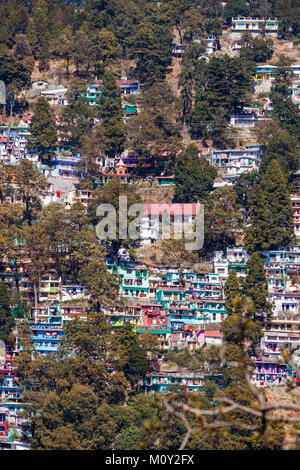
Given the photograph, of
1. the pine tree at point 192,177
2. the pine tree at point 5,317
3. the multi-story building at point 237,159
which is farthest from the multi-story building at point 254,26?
the pine tree at point 5,317

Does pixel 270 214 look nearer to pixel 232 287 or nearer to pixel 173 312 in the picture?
pixel 232 287

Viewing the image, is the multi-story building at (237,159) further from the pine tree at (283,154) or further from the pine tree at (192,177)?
the pine tree at (192,177)

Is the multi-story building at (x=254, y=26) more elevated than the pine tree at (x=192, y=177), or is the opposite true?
the multi-story building at (x=254, y=26)

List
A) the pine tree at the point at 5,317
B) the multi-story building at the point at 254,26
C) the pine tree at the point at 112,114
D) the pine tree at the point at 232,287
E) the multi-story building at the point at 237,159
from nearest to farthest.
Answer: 1. the pine tree at the point at 5,317
2. the pine tree at the point at 232,287
3. the multi-story building at the point at 237,159
4. the pine tree at the point at 112,114
5. the multi-story building at the point at 254,26

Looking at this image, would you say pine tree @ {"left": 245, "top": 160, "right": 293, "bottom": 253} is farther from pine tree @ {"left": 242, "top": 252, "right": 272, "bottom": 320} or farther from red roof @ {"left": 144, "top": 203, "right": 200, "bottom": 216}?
red roof @ {"left": 144, "top": 203, "right": 200, "bottom": 216}

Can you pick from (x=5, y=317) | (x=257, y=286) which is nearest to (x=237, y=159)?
(x=257, y=286)

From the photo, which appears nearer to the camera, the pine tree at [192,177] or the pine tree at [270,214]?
the pine tree at [270,214]
